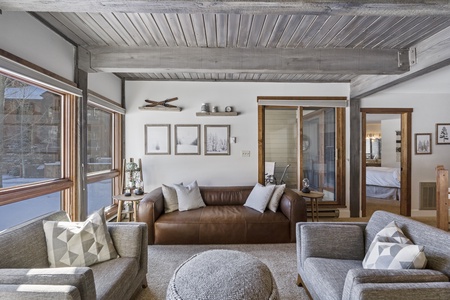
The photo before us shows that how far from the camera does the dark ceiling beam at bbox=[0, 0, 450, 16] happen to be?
1641 millimetres

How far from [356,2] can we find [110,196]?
14.2ft

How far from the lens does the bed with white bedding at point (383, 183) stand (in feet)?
19.0

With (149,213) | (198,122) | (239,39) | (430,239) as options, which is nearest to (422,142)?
(430,239)

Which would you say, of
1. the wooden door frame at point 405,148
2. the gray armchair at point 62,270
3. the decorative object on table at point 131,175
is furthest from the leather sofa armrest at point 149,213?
the wooden door frame at point 405,148

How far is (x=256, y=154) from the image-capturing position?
173 inches

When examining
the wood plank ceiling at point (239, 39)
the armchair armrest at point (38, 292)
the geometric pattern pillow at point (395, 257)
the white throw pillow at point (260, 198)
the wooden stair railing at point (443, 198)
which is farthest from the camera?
the white throw pillow at point (260, 198)

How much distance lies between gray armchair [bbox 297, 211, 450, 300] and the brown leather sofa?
100cm

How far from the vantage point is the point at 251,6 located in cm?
167

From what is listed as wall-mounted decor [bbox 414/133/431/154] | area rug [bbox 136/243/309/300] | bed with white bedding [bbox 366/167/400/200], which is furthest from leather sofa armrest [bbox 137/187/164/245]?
bed with white bedding [bbox 366/167/400/200]

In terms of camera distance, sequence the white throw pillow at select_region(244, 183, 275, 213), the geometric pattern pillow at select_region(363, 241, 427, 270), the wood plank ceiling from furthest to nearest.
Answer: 1. the white throw pillow at select_region(244, 183, 275, 213)
2. the wood plank ceiling
3. the geometric pattern pillow at select_region(363, 241, 427, 270)

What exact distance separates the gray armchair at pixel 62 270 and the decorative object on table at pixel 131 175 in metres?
1.88

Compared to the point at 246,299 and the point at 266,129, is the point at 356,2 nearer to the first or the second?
the point at 246,299

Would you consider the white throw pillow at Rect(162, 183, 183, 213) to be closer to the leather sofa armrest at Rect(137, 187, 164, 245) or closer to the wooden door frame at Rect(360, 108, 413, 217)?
the leather sofa armrest at Rect(137, 187, 164, 245)

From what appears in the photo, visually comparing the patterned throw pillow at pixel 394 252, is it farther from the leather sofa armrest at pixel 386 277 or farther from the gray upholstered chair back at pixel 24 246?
the gray upholstered chair back at pixel 24 246
